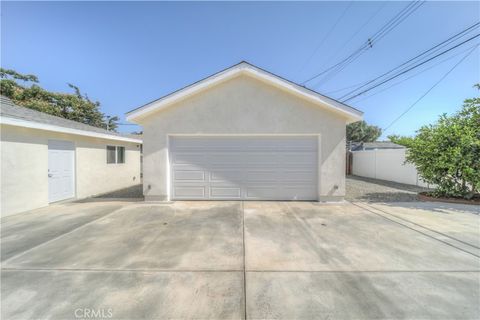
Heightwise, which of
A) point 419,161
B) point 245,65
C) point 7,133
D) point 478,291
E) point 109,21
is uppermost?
point 109,21

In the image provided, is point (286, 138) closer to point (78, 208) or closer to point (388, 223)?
point (388, 223)

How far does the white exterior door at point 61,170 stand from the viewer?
6758 mm

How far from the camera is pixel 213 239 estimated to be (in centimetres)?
395

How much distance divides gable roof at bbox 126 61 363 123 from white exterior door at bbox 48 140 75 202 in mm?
2896

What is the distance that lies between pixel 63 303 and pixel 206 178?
4.87 meters

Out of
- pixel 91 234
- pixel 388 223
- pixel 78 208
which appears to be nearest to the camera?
pixel 91 234

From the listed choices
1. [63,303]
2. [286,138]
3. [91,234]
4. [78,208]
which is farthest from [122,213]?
[286,138]

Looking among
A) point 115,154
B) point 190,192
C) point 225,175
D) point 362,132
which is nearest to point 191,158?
point 190,192

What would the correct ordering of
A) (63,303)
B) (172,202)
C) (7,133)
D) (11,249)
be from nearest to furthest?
(63,303) → (11,249) → (7,133) → (172,202)

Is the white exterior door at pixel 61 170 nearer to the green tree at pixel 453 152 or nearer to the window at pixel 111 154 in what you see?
the window at pixel 111 154

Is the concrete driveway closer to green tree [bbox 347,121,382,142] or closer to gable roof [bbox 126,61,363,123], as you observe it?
gable roof [bbox 126,61,363,123]

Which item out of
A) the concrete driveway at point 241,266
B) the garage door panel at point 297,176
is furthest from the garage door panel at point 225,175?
the concrete driveway at point 241,266

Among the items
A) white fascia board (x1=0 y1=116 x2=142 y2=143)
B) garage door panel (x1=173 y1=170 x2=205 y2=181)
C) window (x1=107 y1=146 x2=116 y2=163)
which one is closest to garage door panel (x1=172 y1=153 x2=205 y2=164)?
garage door panel (x1=173 y1=170 x2=205 y2=181)

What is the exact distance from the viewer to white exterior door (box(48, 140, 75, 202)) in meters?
6.76
